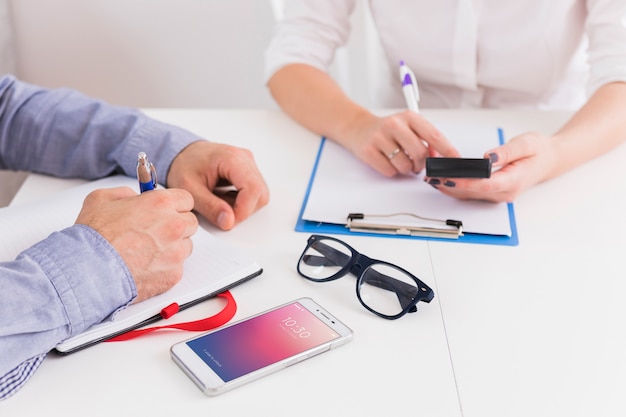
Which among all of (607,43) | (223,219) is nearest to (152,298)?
(223,219)

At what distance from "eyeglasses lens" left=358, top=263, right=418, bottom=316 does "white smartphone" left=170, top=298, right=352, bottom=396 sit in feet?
0.22

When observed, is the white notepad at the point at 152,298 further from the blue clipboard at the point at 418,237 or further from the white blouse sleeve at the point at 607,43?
the white blouse sleeve at the point at 607,43

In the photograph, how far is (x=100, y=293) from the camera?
728mm

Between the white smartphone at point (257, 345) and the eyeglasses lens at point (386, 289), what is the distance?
0.07 m

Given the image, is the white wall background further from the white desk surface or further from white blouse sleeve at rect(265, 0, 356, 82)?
the white desk surface

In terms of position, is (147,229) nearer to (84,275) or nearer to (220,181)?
(84,275)

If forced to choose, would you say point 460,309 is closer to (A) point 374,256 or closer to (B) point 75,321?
(A) point 374,256

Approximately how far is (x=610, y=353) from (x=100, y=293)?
1.74 feet

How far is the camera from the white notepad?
29.5 inches

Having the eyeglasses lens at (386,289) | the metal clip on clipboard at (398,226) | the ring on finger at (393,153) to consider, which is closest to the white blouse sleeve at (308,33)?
the ring on finger at (393,153)

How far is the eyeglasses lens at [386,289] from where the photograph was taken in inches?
31.5

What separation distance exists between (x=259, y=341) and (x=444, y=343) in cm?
19

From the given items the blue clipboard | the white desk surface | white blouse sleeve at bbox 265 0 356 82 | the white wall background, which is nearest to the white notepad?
the white desk surface

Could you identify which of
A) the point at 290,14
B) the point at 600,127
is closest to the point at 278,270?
the point at 600,127
